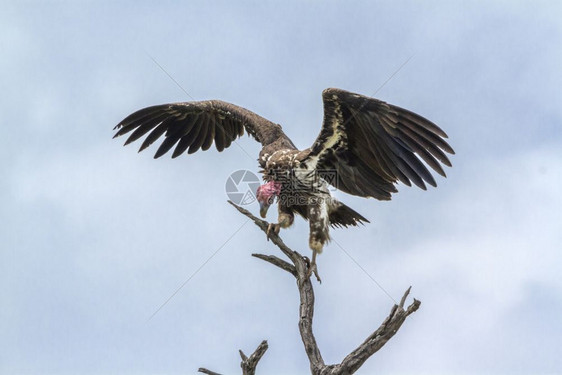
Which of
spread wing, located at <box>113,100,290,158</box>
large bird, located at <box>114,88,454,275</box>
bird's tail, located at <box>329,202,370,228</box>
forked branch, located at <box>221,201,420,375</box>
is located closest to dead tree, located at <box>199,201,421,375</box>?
forked branch, located at <box>221,201,420,375</box>

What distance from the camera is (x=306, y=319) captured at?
8.25 meters

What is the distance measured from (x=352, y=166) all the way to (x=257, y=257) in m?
1.64

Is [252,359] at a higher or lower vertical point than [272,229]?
lower

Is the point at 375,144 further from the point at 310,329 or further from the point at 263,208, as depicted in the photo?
the point at 310,329

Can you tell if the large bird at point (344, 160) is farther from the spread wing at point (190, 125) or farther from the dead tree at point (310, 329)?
the spread wing at point (190, 125)

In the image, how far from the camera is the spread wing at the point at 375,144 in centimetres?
841

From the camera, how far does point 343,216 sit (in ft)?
31.3

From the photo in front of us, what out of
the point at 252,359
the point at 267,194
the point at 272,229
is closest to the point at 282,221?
the point at 272,229

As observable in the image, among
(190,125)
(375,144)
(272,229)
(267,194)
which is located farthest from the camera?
(190,125)

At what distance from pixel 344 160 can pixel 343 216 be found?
826 millimetres

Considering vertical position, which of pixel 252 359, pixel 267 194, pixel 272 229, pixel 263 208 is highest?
pixel 267 194

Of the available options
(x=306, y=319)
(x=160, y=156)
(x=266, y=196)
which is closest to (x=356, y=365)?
(x=306, y=319)

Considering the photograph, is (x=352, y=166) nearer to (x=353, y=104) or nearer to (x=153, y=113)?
(x=353, y=104)

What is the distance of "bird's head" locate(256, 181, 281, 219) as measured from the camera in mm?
9008
